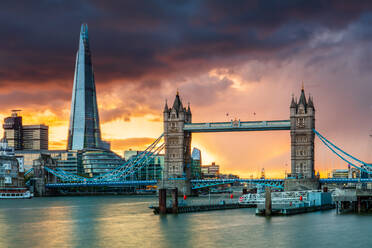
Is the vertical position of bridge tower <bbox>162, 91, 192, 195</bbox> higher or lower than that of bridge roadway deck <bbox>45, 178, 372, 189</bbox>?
higher

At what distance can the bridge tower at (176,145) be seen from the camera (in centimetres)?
13738

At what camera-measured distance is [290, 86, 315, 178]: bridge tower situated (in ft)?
419

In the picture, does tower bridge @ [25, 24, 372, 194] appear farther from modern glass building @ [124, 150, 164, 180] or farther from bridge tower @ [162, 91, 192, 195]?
modern glass building @ [124, 150, 164, 180]

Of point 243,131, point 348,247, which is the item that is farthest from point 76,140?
point 348,247

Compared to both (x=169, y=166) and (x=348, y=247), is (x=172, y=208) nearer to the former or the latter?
(x=348, y=247)

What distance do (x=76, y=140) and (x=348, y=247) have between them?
15852 cm

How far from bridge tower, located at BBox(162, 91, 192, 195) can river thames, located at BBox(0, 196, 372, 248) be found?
60822 mm

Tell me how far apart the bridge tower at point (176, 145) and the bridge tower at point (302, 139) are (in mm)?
23607

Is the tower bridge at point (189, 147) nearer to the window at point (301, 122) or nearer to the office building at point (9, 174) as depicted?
the window at point (301, 122)

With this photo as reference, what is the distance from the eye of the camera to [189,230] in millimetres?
57906

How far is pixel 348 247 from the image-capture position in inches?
1903

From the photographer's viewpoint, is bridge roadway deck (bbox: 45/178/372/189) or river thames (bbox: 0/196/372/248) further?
bridge roadway deck (bbox: 45/178/372/189)

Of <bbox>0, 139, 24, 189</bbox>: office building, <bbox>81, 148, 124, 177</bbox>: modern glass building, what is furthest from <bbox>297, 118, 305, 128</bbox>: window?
<bbox>81, 148, 124, 177</bbox>: modern glass building

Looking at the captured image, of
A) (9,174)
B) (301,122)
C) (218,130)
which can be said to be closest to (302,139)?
(301,122)
